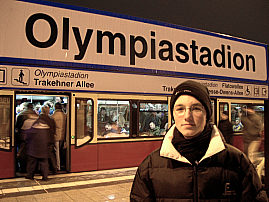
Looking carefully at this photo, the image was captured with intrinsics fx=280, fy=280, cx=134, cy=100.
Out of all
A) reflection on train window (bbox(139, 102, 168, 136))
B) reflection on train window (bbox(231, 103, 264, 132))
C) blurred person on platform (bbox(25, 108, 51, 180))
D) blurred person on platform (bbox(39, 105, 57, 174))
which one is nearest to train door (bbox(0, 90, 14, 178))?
blurred person on platform (bbox(25, 108, 51, 180))

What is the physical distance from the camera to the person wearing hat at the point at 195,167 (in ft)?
4.62

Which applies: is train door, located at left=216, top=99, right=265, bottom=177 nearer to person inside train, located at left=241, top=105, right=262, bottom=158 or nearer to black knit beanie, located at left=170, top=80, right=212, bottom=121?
person inside train, located at left=241, top=105, right=262, bottom=158

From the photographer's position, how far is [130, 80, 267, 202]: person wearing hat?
141 cm

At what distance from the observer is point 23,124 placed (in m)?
6.79

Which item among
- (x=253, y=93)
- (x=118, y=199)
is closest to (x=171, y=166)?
(x=253, y=93)

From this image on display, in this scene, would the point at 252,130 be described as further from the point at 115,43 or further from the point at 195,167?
the point at 195,167

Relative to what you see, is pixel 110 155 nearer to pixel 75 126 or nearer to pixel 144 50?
pixel 75 126

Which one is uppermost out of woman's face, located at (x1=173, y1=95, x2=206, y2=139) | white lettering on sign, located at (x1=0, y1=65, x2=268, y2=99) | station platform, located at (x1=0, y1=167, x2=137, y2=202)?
white lettering on sign, located at (x1=0, y1=65, x2=268, y2=99)

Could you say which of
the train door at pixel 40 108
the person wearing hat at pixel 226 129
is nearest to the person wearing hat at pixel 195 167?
the train door at pixel 40 108

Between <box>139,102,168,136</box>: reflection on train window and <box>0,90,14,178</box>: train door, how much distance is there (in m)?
3.41

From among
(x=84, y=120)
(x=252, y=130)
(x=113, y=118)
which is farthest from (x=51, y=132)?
(x=252, y=130)

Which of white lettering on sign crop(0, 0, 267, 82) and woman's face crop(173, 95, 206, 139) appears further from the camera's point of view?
white lettering on sign crop(0, 0, 267, 82)

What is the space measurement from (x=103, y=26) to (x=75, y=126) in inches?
217

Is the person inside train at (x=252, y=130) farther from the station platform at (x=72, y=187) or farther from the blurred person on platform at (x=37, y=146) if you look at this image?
the blurred person on platform at (x=37, y=146)
